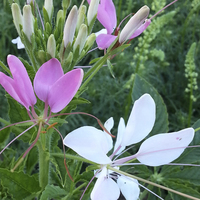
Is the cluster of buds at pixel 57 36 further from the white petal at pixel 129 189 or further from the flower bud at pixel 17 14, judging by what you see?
the white petal at pixel 129 189

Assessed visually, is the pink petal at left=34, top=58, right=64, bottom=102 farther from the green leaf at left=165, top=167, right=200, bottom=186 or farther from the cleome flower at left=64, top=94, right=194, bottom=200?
the green leaf at left=165, top=167, right=200, bottom=186

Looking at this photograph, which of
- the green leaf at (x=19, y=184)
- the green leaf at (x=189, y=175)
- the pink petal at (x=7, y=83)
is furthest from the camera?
the green leaf at (x=189, y=175)

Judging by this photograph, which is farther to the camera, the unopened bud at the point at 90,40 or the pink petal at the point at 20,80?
the unopened bud at the point at 90,40

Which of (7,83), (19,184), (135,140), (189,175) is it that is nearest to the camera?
(7,83)

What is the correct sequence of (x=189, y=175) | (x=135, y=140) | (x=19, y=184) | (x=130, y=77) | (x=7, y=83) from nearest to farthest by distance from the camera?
(x=7, y=83)
(x=135, y=140)
(x=19, y=184)
(x=189, y=175)
(x=130, y=77)

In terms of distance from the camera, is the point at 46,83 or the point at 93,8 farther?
the point at 93,8

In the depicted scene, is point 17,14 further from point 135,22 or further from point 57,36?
point 135,22

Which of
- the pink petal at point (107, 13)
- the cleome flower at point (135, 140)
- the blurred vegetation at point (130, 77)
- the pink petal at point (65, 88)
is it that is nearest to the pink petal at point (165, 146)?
the cleome flower at point (135, 140)

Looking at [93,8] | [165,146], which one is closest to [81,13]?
[93,8]
